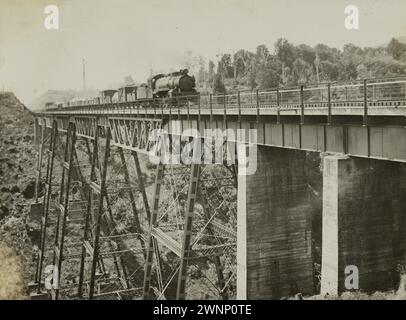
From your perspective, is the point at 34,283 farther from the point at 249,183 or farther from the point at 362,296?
the point at 362,296

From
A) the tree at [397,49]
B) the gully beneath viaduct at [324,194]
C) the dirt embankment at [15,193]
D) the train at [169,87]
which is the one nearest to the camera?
the gully beneath viaduct at [324,194]

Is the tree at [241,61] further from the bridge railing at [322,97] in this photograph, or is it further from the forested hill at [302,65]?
the bridge railing at [322,97]

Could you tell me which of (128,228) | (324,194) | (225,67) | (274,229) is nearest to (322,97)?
(324,194)

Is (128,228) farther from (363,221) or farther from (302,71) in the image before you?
(302,71)

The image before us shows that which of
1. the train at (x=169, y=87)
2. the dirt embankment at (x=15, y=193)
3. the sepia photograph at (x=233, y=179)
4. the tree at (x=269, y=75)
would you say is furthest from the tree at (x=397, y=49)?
the dirt embankment at (x=15, y=193)

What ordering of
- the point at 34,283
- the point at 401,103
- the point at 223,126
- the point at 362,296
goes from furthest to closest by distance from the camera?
the point at 34,283 → the point at 223,126 → the point at 362,296 → the point at 401,103
